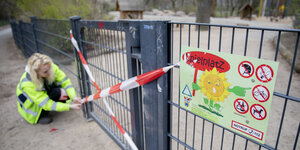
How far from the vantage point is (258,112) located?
1.18 metres

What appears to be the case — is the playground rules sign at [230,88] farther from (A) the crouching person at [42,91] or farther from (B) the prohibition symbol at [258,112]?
(A) the crouching person at [42,91]

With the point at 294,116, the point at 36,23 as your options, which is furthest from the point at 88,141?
the point at 36,23

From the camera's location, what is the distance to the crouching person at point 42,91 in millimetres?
3155

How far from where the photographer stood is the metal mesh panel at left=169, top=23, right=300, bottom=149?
4.10 feet

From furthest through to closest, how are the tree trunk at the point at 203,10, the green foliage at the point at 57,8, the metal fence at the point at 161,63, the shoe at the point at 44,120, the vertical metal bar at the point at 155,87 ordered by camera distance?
the tree trunk at the point at 203,10, the green foliage at the point at 57,8, the shoe at the point at 44,120, the vertical metal bar at the point at 155,87, the metal fence at the point at 161,63

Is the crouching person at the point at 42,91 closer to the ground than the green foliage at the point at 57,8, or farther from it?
closer to the ground

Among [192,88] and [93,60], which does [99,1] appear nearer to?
[93,60]

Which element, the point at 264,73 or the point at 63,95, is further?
the point at 63,95

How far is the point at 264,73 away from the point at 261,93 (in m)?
0.12

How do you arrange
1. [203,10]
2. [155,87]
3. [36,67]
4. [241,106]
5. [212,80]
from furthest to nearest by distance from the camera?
[203,10], [36,67], [155,87], [212,80], [241,106]

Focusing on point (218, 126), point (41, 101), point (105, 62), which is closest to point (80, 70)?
point (41, 101)

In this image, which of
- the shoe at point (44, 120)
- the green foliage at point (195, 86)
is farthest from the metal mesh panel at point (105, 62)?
the green foliage at point (195, 86)

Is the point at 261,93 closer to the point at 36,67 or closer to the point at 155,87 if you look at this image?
the point at 155,87

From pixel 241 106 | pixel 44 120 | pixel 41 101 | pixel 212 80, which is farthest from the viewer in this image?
pixel 44 120
